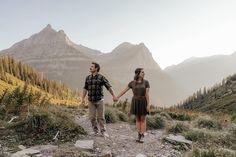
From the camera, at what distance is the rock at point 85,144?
10.7 metres

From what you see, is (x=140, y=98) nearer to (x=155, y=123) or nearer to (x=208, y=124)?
(x=155, y=123)

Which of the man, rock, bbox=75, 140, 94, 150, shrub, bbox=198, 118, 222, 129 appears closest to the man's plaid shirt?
the man

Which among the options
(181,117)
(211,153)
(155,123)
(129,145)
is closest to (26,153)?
(129,145)

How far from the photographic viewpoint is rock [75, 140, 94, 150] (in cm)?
1067

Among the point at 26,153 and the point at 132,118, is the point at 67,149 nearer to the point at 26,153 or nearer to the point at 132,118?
the point at 26,153

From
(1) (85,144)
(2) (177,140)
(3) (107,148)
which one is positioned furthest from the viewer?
(2) (177,140)

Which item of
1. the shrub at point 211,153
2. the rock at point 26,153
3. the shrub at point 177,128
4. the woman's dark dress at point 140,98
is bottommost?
the rock at point 26,153

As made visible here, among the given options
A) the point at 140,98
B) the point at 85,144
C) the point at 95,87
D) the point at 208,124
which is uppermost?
the point at 95,87

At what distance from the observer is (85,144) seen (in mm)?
10984

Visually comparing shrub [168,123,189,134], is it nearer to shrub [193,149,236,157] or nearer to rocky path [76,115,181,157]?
rocky path [76,115,181,157]

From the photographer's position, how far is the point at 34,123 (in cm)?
1245

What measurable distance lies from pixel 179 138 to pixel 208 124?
4.97 meters

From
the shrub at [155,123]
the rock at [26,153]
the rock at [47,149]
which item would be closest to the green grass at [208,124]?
the shrub at [155,123]

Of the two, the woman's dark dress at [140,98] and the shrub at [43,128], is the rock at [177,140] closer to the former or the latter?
the woman's dark dress at [140,98]
